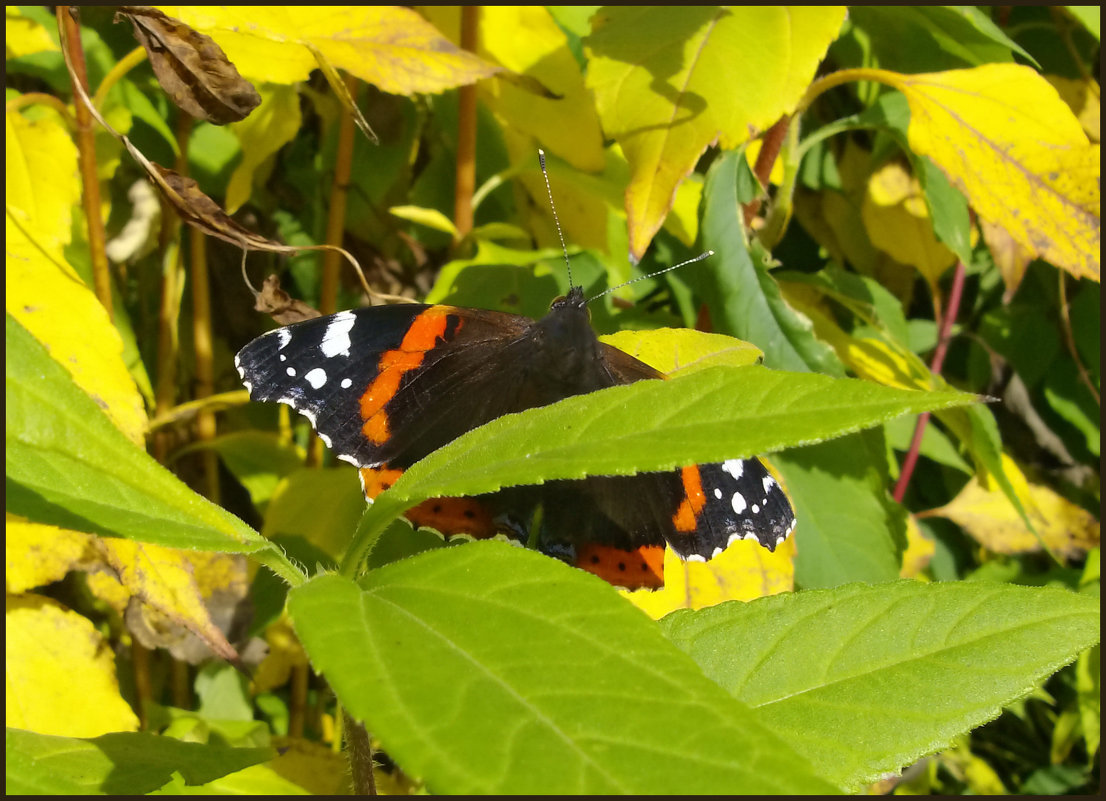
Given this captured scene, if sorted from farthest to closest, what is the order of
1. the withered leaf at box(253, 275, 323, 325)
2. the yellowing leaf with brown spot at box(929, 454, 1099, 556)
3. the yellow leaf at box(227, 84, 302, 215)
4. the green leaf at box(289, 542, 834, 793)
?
the yellowing leaf with brown spot at box(929, 454, 1099, 556), the yellow leaf at box(227, 84, 302, 215), the withered leaf at box(253, 275, 323, 325), the green leaf at box(289, 542, 834, 793)

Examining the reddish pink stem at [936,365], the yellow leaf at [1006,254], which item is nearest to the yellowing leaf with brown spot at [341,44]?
the yellow leaf at [1006,254]

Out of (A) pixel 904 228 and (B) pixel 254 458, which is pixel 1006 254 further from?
(B) pixel 254 458

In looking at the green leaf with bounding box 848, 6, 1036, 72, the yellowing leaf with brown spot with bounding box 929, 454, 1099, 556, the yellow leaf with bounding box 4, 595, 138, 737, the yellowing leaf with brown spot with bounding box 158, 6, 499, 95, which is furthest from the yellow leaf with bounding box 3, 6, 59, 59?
the yellowing leaf with brown spot with bounding box 929, 454, 1099, 556

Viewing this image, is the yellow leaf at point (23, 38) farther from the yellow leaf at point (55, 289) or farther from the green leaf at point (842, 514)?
the green leaf at point (842, 514)

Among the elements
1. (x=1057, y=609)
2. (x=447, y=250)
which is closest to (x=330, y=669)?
(x=1057, y=609)

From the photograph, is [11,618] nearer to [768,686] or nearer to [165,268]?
[165,268]

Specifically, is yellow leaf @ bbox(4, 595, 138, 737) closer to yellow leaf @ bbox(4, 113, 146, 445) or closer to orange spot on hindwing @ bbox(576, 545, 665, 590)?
yellow leaf @ bbox(4, 113, 146, 445)

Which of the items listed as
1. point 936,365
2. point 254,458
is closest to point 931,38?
point 936,365
